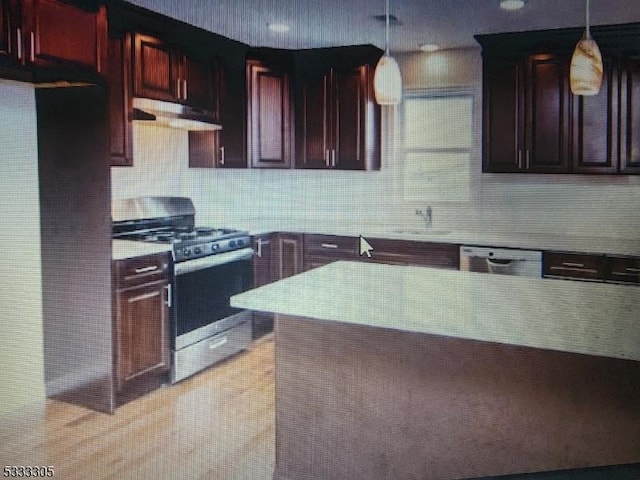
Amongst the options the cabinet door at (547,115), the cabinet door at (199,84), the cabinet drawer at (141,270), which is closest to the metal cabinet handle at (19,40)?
the cabinet drawer at (141,270)

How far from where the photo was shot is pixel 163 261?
222cm

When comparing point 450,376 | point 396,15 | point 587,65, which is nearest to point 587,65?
point 587,65

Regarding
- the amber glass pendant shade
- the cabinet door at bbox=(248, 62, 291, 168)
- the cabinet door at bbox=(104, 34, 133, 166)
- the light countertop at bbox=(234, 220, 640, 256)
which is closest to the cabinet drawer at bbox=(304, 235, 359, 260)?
the light countertop at bbox=(234, 220, 640, 256)

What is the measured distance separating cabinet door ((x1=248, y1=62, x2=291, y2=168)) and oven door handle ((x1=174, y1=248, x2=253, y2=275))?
0.46 m

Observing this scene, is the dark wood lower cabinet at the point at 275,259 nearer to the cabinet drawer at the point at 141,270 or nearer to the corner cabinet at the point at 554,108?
the cabinet drawer at the point at 141,270

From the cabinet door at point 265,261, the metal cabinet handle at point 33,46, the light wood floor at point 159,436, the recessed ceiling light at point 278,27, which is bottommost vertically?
the light wood floor at point 159,436

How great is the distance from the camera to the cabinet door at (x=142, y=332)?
2.08m

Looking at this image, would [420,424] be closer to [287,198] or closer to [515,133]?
[515,133]

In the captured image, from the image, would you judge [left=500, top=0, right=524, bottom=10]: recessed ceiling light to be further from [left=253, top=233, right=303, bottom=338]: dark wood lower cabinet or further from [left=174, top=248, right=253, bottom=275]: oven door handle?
[left=174, top=248, right=253, bottom=275]: oven door handle

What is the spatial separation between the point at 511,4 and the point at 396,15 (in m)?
0.40

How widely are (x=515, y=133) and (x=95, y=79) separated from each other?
164 cm

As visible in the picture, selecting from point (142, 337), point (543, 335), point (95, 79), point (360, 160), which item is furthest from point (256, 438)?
point (360, 160)

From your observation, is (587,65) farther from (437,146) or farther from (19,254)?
(19,254)

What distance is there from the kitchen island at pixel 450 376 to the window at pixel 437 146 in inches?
48.7
